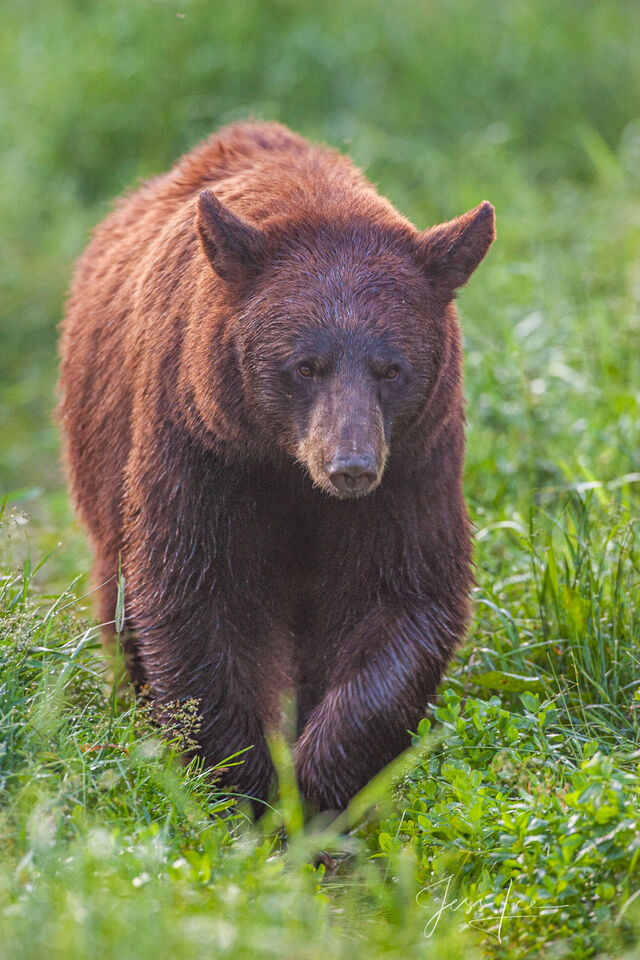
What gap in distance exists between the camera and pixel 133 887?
2914 millimetres

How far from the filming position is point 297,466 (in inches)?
169

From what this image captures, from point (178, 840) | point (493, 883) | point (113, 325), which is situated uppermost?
point (113, 325)

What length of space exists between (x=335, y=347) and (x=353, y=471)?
45 centimetres

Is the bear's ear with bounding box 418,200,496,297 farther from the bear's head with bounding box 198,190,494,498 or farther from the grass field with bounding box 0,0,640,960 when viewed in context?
the grass field with bounding box 0,0,640,960

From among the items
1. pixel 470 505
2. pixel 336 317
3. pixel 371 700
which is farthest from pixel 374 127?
pixel 371 700

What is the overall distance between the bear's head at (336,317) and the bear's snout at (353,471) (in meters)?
0.03

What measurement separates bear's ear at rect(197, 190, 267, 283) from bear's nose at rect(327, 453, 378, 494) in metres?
0.73

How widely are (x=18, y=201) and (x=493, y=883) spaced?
7.24 metres

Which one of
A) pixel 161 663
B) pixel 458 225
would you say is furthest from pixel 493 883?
pixel 458 225

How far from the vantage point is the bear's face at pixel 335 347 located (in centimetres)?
391

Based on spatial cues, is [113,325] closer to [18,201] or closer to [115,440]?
[115,440]

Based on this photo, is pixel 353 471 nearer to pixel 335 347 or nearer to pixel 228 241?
pixel 335 347

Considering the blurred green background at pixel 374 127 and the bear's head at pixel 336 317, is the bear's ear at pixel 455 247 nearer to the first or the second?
the bear's head at pixel 336 317

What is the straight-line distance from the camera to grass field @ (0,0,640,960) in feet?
10.3
